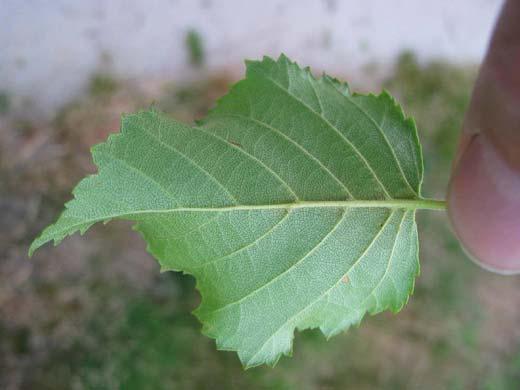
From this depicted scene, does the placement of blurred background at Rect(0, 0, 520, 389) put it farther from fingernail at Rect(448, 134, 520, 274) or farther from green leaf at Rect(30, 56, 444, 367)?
fingernail at Rect(448, 134, 520, 274)

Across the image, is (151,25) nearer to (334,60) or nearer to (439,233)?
(334,60)

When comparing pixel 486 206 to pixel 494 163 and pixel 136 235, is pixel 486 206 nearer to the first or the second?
pixel 494 163

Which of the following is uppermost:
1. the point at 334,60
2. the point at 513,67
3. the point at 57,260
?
the point at 513,67

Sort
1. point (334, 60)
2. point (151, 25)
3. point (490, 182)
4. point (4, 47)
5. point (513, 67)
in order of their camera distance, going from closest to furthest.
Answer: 1. point (513, 67)
2. point (490, 182)
3. point (4, 47)
4. point (151, 25)
5. point (334, 60)

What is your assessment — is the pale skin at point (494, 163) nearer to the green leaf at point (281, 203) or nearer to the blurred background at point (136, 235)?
the green leaf at point (281, 203)

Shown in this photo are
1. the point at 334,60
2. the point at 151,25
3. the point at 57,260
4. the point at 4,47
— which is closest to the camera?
the point at 57,260

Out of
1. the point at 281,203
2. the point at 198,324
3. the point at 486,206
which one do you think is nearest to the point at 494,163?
the point at 486,206

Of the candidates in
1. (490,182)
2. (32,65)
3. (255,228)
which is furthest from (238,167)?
(32,65)
